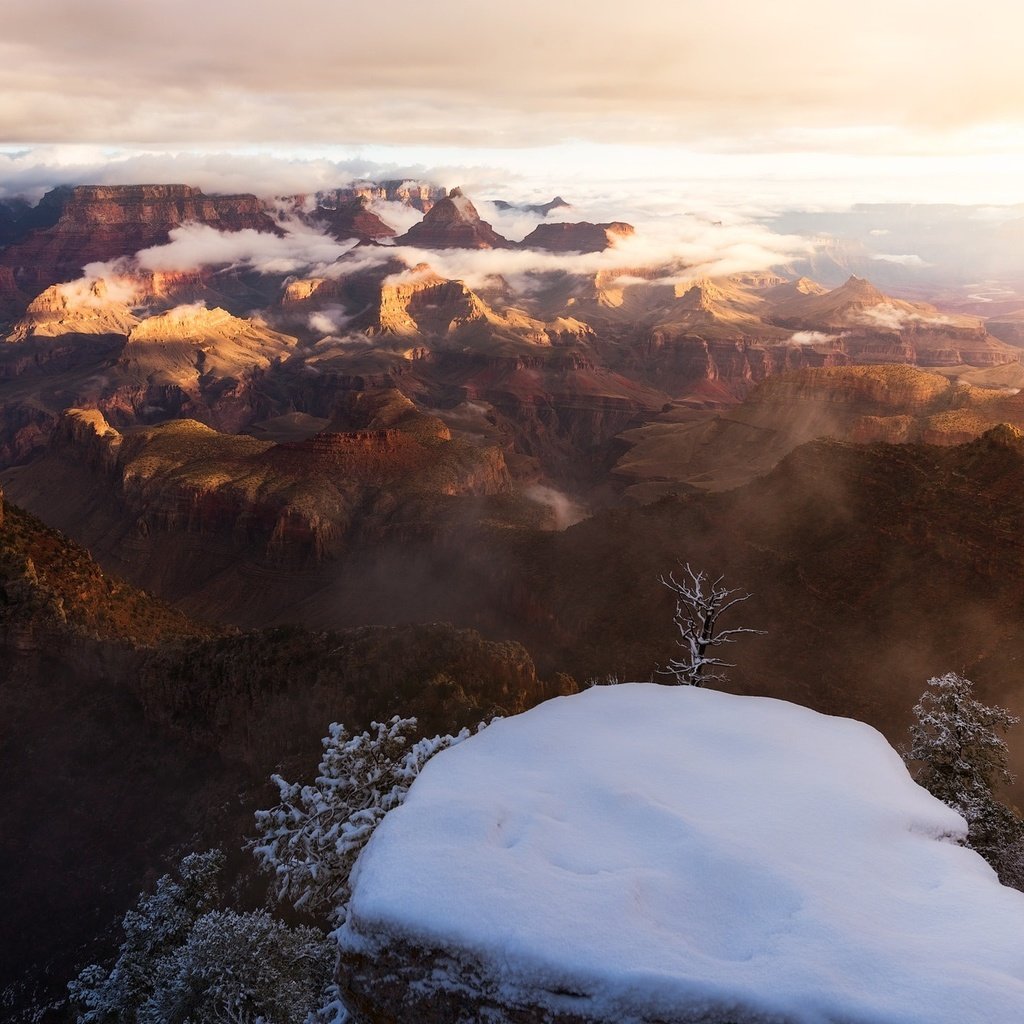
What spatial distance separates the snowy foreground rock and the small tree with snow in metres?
10.6

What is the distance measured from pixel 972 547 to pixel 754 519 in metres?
14.4

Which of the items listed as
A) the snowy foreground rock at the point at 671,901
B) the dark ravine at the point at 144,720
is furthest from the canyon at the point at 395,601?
the snowy foreground rock at the point at 671,901

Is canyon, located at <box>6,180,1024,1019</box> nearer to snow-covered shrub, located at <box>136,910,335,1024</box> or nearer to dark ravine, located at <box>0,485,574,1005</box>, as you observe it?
dark ravine, located at <box>0,485,574,1005</box>

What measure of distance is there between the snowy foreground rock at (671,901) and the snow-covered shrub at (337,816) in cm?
352

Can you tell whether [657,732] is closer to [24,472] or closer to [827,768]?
[827,768]

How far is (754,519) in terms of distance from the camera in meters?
56.0

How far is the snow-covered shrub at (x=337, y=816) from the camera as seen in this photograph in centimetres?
1485

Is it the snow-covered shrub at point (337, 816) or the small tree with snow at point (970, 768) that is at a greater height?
the snow-covered shrub at point (337, 816)

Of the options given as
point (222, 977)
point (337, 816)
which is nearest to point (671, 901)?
point (337, 816)

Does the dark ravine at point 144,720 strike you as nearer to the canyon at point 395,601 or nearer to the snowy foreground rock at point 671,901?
the canyon at point 395,601

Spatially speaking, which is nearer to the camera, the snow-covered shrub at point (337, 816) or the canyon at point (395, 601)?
the snow-covered shrub at point (337, 816)

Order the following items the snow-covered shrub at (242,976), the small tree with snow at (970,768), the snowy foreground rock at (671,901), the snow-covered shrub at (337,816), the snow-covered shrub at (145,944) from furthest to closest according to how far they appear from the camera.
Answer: the small tree with snow at (970,768), the snow-covered shrub at (145,944), the snow-covered shrub at (242,976), the snow-covered shrub at (337,816), the snowy foreground rock at (671,901)

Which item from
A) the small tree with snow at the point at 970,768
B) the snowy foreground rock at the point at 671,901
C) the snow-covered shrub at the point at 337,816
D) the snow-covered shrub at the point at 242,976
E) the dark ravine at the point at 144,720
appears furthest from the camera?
the dark ravine at the point at 144,720

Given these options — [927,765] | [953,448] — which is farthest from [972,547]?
[927,765]
